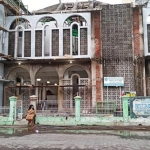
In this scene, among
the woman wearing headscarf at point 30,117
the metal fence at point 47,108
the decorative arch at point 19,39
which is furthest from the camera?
the decorative arch at point 19,39

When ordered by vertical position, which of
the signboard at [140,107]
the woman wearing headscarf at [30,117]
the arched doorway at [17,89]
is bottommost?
the woman wearing headscarf at [30,117]

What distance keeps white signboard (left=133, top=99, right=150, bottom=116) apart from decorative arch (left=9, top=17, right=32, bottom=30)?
43.4 ft

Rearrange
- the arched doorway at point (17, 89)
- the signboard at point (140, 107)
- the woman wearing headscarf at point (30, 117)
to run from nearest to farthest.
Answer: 1. the woman wearing headscarf at point (30, 117)
2. the signboard at point (140, 107)
3. the arched doorway at point (17, 89)

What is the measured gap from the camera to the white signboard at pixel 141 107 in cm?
1480

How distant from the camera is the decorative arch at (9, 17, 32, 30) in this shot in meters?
23.1

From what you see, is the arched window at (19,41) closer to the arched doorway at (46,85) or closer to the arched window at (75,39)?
the arched doorway at (46,85)

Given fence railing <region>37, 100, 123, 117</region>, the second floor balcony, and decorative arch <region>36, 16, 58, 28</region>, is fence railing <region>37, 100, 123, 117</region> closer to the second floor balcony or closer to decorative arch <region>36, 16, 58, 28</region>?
the second floor balcony

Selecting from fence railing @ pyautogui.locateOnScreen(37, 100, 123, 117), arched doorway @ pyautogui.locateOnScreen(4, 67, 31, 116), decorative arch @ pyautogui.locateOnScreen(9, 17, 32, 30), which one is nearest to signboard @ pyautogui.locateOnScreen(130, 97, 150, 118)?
fence railing @ pyautogui.locateOnScreen(37, 100, 123, 117)

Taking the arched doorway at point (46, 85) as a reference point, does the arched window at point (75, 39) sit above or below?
above

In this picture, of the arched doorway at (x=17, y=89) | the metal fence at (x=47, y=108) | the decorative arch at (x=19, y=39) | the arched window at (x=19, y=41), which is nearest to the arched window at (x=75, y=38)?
the arched window at (x=19, y=41)

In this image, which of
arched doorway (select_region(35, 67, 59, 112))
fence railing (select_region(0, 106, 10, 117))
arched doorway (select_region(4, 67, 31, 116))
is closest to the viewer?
fence railing (select_region(0, 106, 10, 117))

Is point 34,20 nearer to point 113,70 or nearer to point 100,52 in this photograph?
point 100,52

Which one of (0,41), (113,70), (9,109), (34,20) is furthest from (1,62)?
(113,70)

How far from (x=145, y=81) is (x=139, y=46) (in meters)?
3.16
